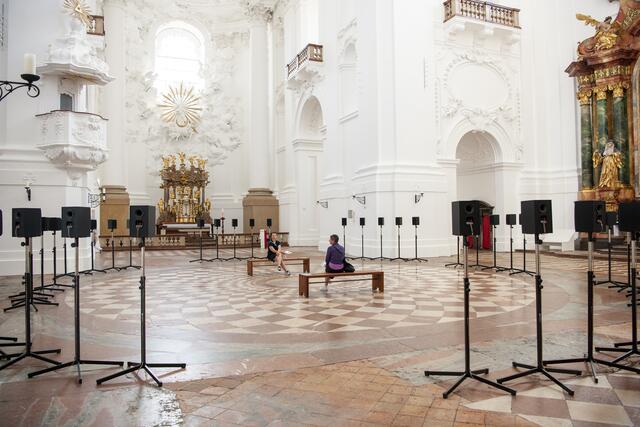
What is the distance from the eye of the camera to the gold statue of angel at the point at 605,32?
54.6ft

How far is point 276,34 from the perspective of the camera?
28062mm

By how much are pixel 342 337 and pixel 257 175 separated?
22.4 m

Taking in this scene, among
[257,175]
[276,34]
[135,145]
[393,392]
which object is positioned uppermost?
[276,34]

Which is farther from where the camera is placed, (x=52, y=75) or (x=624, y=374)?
(x=52, y=75)

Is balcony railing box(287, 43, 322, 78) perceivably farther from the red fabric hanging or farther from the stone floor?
the stone floor

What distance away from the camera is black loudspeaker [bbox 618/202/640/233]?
495 centimetres

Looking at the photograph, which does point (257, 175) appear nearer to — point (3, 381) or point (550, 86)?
point (550, 86)

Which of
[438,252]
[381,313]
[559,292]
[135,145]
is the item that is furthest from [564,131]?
[135,145]

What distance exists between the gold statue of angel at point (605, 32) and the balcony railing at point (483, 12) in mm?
2233

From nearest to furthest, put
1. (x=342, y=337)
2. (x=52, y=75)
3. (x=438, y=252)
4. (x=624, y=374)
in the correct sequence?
(x=624, y=374), (x=342, y=337), (x=52, y=75), (x=438, y=252)

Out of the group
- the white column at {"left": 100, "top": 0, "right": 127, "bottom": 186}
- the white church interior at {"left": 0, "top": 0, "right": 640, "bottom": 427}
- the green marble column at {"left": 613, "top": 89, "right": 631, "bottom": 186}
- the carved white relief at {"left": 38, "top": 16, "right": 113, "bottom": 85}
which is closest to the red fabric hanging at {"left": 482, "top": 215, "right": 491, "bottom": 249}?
the white church interior at {"left": 0, "top": 0, "right": 640, "bottom": 427}

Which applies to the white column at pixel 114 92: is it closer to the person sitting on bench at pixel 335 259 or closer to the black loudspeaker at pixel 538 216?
the person sitting on bench at pixel 335 259

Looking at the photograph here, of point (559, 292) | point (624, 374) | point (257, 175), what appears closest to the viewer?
point (624, 374)

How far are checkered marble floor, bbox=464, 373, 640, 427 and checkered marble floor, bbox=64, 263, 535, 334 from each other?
250cm
